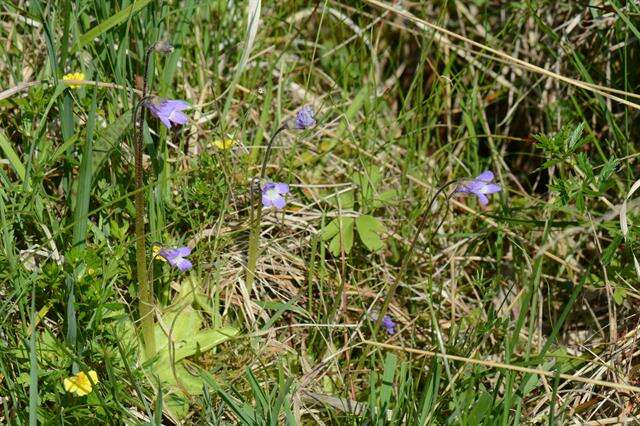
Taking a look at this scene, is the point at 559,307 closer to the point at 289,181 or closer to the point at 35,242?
the point at 289,181

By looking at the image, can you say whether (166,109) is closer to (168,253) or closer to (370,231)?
(168,253)

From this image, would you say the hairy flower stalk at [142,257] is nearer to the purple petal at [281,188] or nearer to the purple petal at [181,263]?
the purple petal at [181,263]

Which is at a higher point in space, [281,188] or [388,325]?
[281,188]

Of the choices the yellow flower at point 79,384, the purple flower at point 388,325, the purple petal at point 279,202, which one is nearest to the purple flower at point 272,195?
the purple petal at point 279,202

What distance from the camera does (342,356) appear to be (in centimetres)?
244

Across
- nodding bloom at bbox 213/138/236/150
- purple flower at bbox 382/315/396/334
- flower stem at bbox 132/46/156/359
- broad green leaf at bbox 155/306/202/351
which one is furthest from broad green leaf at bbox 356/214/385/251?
flower stem at bbox 132/46/156/359

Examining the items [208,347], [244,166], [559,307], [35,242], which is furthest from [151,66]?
[559,307]

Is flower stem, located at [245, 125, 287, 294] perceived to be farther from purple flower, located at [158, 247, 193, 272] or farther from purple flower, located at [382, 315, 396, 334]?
purple flower, located at [382, 315, 396, 334]

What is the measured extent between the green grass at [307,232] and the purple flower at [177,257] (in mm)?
47

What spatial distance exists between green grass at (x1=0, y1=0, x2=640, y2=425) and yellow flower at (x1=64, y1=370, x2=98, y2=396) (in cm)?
3

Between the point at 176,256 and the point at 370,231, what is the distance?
0.63 meters

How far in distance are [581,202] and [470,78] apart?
117 centimetres

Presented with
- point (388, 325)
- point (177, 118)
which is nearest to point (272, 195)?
point (177, 118)

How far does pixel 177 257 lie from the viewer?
2.27m
